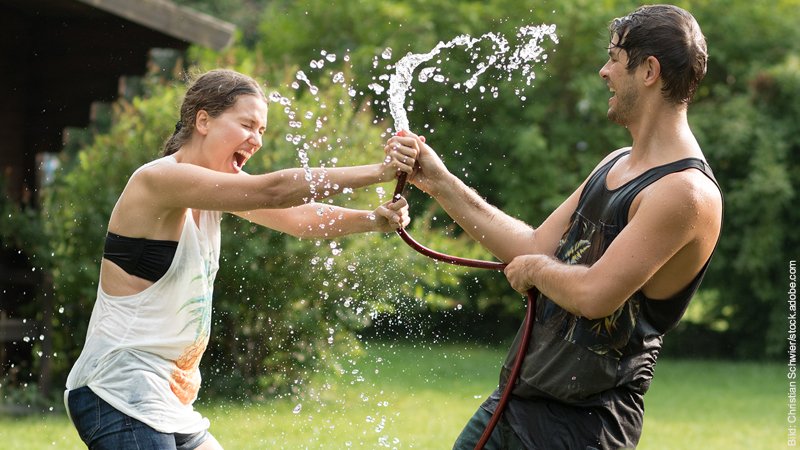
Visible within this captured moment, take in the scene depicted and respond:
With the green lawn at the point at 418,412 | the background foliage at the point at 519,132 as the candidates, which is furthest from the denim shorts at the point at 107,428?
the background foliage at the point at 519,132

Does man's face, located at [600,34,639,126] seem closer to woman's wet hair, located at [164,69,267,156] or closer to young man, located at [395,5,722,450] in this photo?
young man, located at [395,5,722,450]

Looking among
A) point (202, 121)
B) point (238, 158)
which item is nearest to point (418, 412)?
point (238, 158)

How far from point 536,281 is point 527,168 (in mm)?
10745

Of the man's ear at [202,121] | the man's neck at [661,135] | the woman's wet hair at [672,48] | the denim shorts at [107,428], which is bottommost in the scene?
the denim shorts at [107,428]

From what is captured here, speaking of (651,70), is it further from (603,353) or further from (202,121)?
(202,121)

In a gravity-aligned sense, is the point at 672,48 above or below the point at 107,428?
above

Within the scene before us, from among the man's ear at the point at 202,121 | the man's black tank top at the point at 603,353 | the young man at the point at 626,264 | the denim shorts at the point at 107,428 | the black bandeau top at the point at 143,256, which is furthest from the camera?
the man's ear at the point at 202,121

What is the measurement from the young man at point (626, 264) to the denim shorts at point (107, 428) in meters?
0.95

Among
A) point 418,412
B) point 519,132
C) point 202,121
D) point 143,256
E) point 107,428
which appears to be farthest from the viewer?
point 519,132

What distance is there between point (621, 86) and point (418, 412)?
612cm

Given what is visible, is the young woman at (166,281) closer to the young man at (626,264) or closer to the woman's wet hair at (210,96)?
the woman's wet hair at (210,96)

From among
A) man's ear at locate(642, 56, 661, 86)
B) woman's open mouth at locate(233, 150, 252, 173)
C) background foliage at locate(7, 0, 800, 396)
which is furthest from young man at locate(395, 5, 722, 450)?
background foliage at locate(7, 0, 800, 396)

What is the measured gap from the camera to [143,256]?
312cm

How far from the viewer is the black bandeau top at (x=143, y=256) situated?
3.12 m
